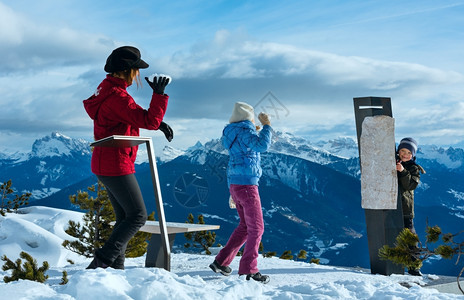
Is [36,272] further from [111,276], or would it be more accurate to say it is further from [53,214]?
[53,214]

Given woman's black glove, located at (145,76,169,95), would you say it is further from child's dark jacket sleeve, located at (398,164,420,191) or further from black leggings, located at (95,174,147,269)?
child's dark jacket sleeve, located at (398,164,420,191)

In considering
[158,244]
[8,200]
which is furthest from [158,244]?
[8,200]

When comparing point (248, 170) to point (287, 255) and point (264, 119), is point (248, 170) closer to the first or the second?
point (264, 119)

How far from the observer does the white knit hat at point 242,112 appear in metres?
5.18

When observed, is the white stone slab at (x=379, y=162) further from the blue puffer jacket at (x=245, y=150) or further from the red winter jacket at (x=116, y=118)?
the red winter jacket at (x=116, y=118)

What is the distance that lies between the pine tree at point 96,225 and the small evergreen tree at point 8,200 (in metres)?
10.2

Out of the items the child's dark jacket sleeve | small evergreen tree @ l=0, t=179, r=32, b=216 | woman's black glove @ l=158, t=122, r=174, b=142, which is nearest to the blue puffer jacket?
woman's black glove @ l=158, t=122, r=174, b=142

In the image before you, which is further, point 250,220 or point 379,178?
point 379,178

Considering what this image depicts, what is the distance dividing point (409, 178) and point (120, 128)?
13.3 ft

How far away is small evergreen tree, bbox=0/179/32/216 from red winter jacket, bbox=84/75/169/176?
22927 mm

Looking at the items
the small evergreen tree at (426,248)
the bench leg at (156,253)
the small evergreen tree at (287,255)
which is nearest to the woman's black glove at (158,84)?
the bench leg at (156,253)

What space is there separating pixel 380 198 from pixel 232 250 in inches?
82.5

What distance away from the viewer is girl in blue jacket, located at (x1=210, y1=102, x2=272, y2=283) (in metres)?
4.99

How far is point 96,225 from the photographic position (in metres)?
16.0
